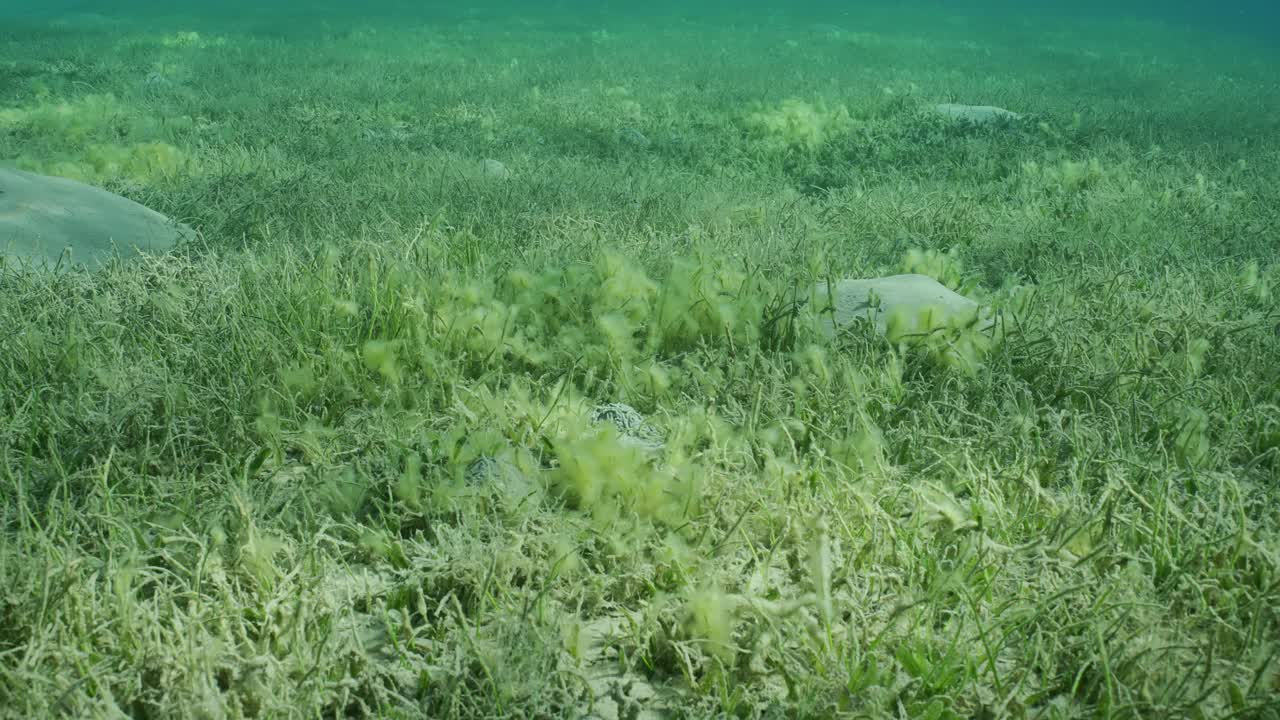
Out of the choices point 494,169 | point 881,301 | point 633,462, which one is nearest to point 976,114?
point 494,169

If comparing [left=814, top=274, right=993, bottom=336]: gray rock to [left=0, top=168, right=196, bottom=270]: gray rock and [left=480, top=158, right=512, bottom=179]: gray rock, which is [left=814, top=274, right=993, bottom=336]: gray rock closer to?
[left=0, top=168, right=196, bottom=270]: gray rock

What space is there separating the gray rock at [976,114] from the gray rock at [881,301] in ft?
23.1

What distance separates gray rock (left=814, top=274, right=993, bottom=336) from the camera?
3641 mm

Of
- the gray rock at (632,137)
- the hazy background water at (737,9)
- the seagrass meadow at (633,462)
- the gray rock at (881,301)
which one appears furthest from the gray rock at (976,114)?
the hazy background water at (737,9)

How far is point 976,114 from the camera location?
1064 centimetres

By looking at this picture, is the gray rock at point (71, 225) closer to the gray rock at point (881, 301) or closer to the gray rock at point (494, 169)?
the gray rock at point (494, 169)

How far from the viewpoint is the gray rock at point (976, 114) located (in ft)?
33.4

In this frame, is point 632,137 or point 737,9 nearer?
point 632,137

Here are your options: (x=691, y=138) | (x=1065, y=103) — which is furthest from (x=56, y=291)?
(x=1065, y=103)

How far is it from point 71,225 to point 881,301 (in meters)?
4.22

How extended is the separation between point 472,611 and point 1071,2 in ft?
246

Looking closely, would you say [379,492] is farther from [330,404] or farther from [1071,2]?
[1071,2]

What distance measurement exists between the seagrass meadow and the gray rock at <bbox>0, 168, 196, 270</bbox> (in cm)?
37

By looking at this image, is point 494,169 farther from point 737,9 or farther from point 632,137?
point 737,9
